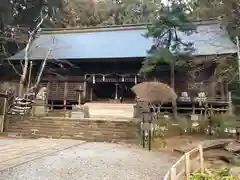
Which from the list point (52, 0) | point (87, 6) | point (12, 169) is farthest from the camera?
point (87, 6)

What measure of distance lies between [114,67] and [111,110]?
3527 millimetres

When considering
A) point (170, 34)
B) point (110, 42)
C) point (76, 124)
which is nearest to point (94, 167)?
point (76, 124)

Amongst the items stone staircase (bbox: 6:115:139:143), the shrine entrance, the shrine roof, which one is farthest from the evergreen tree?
the shrine entrance

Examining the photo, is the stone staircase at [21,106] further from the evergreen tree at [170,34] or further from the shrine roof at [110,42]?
the evergreen tree at [170,34]

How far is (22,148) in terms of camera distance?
8805mm

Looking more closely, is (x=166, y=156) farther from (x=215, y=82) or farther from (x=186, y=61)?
(x=215, y=82)

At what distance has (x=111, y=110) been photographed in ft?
56.1

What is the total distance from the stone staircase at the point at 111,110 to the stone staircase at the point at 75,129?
307cm

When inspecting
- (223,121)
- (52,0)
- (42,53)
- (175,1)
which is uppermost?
(52,0)

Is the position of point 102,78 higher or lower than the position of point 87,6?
lower

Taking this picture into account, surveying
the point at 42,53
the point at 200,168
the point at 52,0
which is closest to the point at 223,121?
the point at 200,168

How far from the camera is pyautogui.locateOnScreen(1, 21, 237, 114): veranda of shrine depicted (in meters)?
→ 16.7

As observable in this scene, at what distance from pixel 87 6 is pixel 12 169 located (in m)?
29.5

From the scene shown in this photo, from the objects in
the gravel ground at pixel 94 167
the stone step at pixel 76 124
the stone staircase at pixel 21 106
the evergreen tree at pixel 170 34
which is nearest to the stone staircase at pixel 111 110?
the stone step at pixel 76 124
